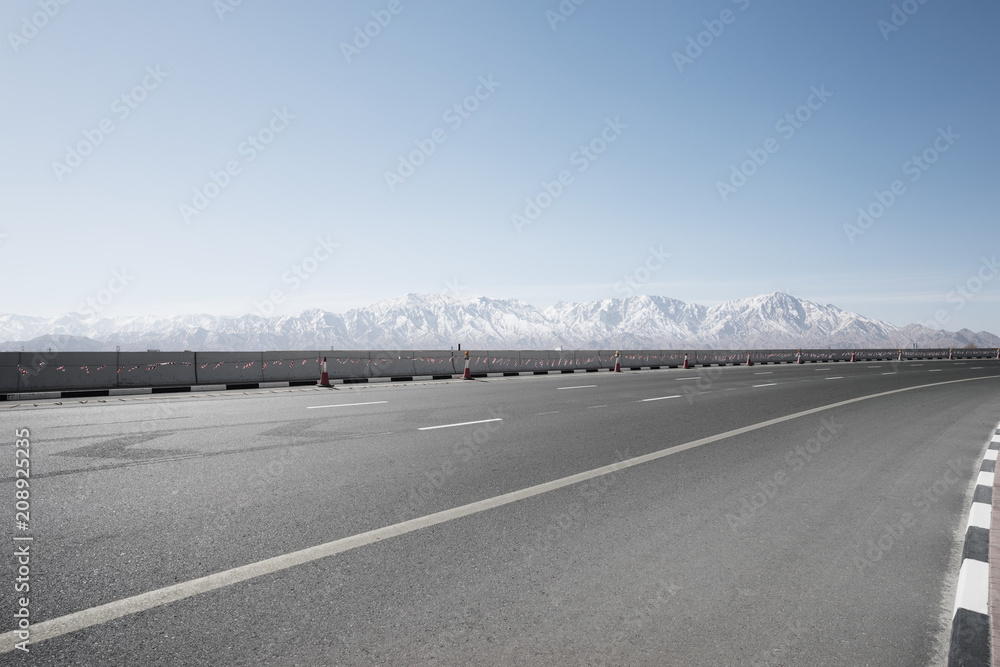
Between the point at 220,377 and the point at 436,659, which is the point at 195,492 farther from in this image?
the point at 220,377

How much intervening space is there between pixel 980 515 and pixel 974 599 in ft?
7.14

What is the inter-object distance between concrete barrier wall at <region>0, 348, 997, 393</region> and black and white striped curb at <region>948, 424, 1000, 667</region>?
18.8 meters

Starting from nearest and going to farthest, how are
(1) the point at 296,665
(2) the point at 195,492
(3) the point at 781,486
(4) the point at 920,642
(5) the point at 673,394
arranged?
(1) the point at 296,665 → (4) the point at 920,642 → (2) the point at 195,492 → (3) the point at 781,486 → (5) the point at 673,394

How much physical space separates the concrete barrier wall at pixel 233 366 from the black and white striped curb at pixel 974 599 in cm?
1876

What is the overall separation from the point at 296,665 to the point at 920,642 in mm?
3052

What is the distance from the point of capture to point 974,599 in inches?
123

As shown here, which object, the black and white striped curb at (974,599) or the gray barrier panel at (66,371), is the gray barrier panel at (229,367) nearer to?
the gray barrier panel at (66,371)

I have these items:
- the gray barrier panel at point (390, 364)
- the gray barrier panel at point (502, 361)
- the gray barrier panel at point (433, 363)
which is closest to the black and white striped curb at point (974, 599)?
the gray barrier panel at point (390, 364)

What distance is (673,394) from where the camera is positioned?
1464 centimetres

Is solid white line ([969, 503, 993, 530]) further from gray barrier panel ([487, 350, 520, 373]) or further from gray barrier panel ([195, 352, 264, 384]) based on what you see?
gray barrier panel ([487, 350, 520, 373])

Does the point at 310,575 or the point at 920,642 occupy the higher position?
the point at 310,575

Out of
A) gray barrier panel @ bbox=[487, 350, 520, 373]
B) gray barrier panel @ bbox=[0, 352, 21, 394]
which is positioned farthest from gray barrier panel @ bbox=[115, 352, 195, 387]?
gray barrier panel @ bbox=[487, 350, 520, 373]

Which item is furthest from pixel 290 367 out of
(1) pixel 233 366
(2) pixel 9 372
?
(2) pixel 9 372

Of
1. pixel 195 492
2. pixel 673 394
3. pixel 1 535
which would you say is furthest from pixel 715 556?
pixel 673 394
